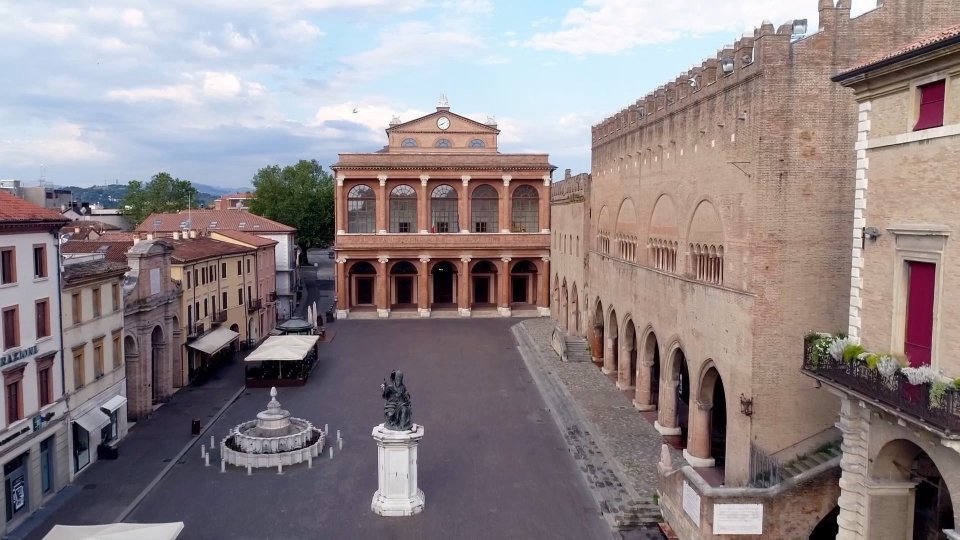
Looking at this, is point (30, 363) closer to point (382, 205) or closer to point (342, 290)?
point (342, 290)

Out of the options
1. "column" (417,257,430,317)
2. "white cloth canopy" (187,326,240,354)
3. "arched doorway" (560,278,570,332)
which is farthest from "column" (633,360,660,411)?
"column" (417,257,430,317)

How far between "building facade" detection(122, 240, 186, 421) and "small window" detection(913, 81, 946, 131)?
87.4ft

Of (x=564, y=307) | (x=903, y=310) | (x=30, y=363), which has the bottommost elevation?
(x=564, y=307)

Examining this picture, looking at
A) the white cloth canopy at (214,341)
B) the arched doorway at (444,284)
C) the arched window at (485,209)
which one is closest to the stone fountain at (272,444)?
the white cloth canopy at (214,341)

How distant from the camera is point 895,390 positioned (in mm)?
12836

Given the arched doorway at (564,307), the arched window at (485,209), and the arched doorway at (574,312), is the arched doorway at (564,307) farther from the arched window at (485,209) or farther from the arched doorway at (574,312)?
the arched window at (485,209)

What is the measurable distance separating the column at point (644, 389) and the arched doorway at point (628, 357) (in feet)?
8.33

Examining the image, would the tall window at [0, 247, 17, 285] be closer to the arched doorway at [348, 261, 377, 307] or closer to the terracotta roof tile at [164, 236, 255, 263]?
the terracotta roof tile at [164, 236, 255, 263]

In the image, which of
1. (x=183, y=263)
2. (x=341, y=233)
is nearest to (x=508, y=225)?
(x=341, y=233)

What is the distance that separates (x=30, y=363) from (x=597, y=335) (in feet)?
86.1

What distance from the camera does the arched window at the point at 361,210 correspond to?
57.2m

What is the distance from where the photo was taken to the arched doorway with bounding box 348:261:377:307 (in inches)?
2366

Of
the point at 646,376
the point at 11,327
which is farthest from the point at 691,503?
the point at 11,327

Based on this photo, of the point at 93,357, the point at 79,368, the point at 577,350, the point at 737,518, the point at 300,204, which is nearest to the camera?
the point at 737,518
